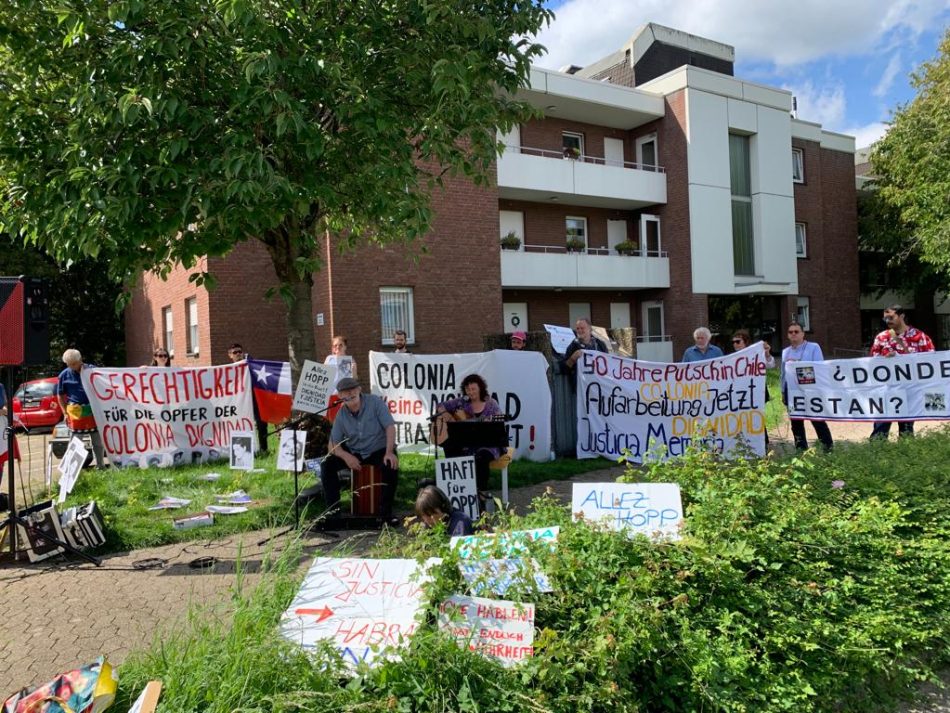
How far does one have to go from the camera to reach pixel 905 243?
33.9 m

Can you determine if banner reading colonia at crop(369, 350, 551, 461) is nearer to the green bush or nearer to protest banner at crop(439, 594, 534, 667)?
the green bush

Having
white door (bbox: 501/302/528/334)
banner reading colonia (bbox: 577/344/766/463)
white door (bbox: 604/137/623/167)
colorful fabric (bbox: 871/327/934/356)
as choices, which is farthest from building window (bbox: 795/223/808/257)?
banner reading colonia (bbox: 577/344/766/463)

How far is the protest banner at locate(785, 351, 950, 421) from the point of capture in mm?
9406

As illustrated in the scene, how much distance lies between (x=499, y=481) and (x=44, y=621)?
5.38 meters

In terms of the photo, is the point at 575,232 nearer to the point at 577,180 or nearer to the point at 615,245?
the point at 615,245

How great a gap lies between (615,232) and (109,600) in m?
25.0

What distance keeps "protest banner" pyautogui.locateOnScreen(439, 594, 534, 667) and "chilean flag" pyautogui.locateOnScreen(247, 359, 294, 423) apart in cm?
903

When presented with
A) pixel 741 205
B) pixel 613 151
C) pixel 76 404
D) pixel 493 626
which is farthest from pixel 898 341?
pixel 741 205

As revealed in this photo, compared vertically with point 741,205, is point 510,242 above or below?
below

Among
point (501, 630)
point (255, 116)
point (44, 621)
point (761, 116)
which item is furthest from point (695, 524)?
point (761, 116)

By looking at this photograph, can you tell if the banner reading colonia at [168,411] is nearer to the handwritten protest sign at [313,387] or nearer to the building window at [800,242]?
the handwritten protest sign at [313,387]

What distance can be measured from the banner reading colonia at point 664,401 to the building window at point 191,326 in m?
13.8

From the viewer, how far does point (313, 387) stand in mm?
9070

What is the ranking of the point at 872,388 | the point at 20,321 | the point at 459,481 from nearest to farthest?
1. the point at 20,321
2. the point at 459,481
3. the point at 872,388
